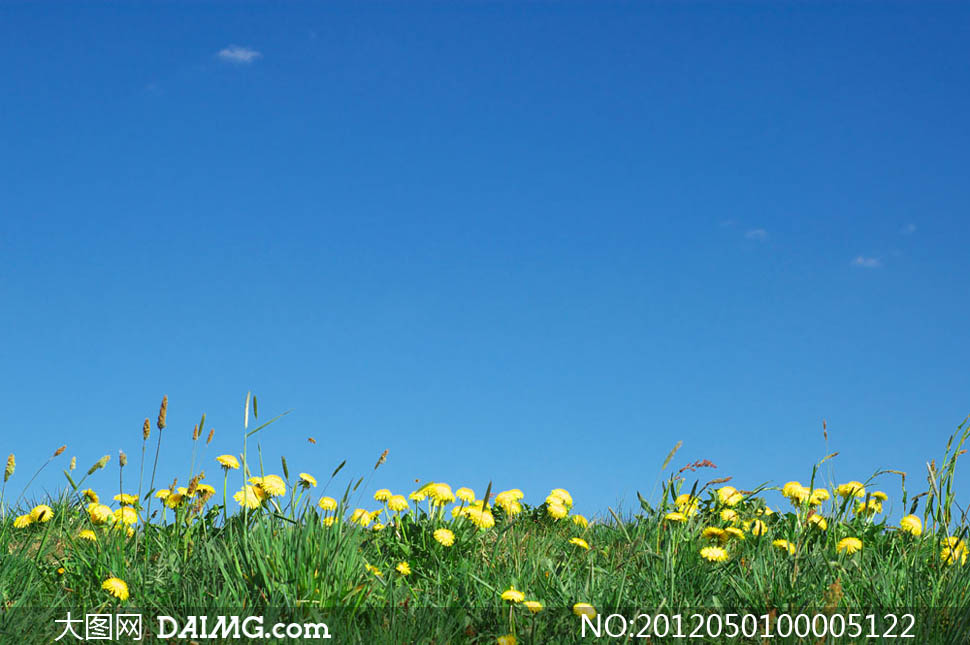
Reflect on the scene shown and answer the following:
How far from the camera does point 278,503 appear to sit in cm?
484

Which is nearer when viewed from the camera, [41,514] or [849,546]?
[849,546]

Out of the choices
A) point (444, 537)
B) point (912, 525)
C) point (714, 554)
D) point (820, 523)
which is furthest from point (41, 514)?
point (912, 525)

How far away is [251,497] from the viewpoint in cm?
488

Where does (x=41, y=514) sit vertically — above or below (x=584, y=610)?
above

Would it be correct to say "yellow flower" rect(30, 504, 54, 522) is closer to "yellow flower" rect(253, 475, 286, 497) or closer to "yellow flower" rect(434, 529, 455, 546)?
"yellow flower" rect(253, 475, 286, 497)

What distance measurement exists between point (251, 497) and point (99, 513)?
145 centimetres

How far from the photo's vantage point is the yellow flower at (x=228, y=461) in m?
5.23

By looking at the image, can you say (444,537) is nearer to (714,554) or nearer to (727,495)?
(714,554)

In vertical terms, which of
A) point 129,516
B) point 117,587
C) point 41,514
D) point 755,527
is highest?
point 41,514

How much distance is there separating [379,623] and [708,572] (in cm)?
193

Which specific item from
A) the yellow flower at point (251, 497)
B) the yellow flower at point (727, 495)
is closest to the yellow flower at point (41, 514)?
the yellow flower at point (251, 497)

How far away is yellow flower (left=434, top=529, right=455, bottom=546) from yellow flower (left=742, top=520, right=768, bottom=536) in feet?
6.99

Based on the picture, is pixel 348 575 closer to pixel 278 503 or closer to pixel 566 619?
pixel 278 503

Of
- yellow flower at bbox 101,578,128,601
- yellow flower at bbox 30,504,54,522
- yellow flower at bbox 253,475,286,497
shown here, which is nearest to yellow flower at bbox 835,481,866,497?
yellow flower at bbox 253,475,286,497
